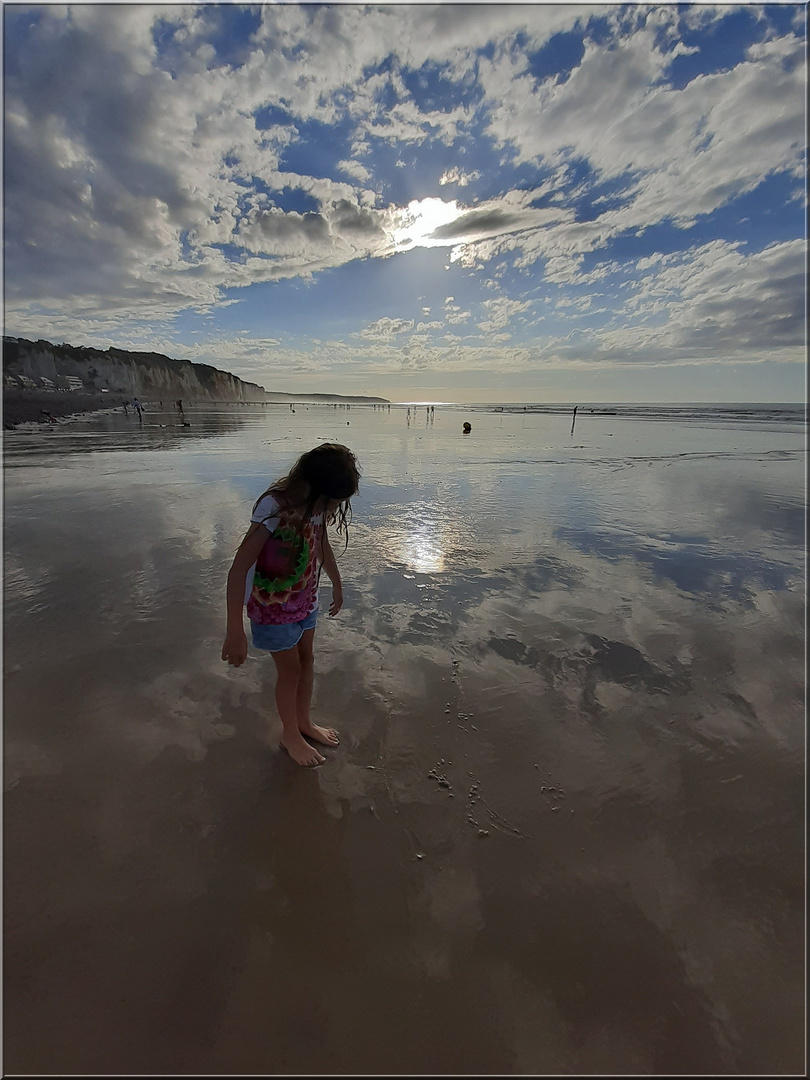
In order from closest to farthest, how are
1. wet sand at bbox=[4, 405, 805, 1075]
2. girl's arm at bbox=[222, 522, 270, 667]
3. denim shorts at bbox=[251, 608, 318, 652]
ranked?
wet sand at bbox=[4, 405, 805, 1075] < girl's arm at bbox=[222, 522, 270, 667] < denim shorts at bbox=[251, 608, 318, 652]

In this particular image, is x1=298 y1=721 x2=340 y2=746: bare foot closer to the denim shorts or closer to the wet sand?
the wet sand

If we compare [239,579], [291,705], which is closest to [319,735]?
[291,705]

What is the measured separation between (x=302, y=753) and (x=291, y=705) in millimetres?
381

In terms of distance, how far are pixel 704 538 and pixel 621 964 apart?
7957mm

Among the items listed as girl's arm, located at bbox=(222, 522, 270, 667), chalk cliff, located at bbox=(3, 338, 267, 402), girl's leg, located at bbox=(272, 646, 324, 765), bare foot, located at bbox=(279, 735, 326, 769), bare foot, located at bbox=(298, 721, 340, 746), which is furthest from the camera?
chalk cliff, located at bbox=(3, 338, 267, 402)

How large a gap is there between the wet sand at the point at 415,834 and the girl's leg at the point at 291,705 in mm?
131

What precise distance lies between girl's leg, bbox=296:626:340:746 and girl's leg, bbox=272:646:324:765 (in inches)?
2.8

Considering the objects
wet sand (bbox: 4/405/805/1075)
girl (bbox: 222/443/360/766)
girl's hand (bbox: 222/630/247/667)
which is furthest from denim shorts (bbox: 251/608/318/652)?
wet sand (bbox: 4/405/805/1075)

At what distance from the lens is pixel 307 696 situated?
124 inches

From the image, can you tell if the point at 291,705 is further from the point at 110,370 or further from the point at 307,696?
the point at 110,370

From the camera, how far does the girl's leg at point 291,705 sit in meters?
2.87

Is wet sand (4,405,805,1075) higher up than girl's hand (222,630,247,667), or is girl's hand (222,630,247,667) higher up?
girl's hand (222,630,247,667)

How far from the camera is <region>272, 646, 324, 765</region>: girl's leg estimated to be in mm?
2867

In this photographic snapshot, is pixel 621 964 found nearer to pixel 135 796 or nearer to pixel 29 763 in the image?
pixel 135 796
